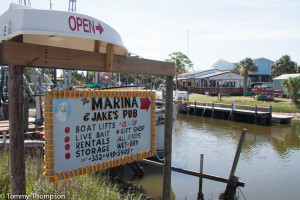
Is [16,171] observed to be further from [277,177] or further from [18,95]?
[277,177]

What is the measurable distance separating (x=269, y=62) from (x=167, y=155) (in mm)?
63248

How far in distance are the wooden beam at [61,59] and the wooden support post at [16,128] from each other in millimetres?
139

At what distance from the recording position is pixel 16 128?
3184 mm

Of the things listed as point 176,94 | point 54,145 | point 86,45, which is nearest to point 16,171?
point 54,145

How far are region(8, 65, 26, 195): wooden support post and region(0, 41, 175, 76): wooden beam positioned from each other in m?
0.14

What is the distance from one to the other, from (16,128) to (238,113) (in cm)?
2846

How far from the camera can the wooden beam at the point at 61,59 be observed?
3082mm

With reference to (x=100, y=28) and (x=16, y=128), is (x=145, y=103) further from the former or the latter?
(x=16, y=128)

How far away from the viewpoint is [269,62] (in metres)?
61.6

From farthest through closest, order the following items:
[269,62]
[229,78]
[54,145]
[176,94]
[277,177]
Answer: [269,62] < [229,78] < [176,94] < [277,177] < [54,145]

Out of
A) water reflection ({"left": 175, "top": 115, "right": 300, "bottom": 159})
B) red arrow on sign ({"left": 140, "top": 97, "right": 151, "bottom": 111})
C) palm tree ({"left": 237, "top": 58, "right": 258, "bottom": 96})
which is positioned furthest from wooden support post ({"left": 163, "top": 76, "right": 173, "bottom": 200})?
palm tree ({"left": 237, "top": 58, "right": 258, "bottom": 96})

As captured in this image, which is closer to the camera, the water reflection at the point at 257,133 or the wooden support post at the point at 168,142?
the wooden support post at the point at 168,142

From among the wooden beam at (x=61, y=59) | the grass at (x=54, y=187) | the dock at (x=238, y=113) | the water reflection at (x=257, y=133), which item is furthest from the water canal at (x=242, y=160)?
the wooden beam at (x=61, y=59)

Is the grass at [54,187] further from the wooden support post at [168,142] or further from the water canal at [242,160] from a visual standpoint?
the water canal at [242,160]
